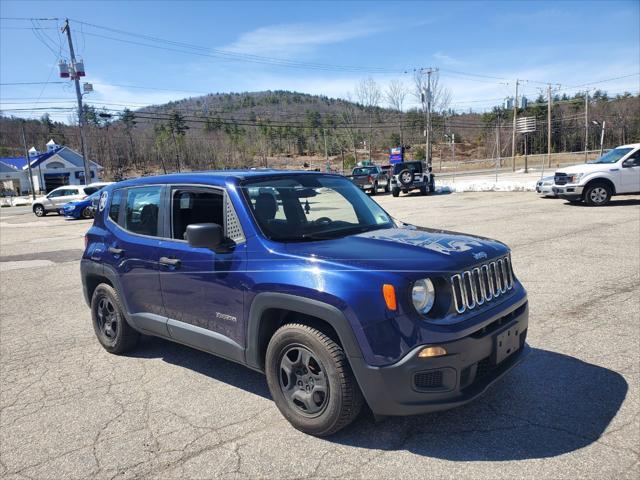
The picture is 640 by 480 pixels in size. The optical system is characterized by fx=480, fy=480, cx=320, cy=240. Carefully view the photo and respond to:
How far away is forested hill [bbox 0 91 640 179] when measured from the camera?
8700 cm

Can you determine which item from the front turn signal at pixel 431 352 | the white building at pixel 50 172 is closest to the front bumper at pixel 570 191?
the front turn signal at pixel 431 352

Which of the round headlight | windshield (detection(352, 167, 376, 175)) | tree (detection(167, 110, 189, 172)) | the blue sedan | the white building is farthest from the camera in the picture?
tree (detection(167, 110, 189, 172))

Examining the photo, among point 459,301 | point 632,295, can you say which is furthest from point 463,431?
point 632,295

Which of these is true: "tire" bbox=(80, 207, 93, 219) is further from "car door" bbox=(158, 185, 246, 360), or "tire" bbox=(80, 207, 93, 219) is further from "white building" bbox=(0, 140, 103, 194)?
"white building" bbox=(0, 140, 103, 194)

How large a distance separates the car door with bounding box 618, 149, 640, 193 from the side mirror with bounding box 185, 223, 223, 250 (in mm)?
15531

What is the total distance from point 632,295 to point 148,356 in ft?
19.0

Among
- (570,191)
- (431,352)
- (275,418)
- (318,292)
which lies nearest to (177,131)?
(570,191)

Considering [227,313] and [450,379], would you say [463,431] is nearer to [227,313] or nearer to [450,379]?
[450,379]

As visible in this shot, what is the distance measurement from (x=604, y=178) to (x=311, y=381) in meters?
15.4

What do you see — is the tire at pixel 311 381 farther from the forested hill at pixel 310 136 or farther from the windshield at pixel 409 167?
the forested hill at pixel 310 136

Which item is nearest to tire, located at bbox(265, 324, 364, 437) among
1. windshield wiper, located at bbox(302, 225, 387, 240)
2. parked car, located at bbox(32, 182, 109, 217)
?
windshield wiper, located at bbox(302, 225, 387, 240)

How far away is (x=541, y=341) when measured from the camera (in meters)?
4.67

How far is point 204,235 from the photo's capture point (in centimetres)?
334

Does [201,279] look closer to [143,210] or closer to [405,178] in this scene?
[143,210]
